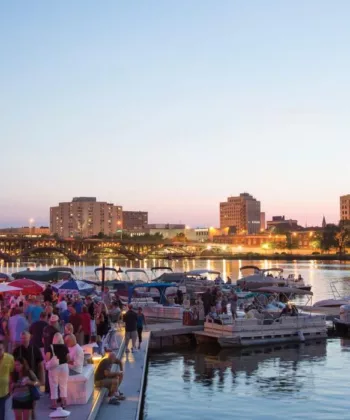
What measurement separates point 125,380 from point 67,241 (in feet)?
561

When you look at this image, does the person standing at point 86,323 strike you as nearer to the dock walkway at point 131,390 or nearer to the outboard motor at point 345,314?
the dock walkway at point 131,390

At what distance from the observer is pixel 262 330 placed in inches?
1179

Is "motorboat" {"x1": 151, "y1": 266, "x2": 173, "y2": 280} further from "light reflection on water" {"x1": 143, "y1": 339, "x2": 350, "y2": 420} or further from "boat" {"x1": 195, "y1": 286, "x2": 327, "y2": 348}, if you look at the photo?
"light reflection on water" {"x1": 143, "y1": 339, "x2": 350, "y2": 420}

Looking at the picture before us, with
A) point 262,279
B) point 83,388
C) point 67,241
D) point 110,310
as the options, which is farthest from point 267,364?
point 67,241

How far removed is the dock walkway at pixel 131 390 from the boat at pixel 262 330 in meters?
5.25

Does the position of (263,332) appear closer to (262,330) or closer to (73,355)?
(262,330)

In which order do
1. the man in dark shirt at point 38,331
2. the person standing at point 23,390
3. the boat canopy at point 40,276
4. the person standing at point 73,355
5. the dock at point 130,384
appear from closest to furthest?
the person standing at point 23,390 < the dock at point 130,384 < the person standing at point 73,355 < the man in dark shirt at point 38,331 < the boat canopy at point 40,276

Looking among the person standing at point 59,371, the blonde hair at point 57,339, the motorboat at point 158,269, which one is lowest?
the motorboat at point 158,269

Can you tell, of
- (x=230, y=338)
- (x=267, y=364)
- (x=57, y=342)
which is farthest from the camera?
(x=230, y=338)

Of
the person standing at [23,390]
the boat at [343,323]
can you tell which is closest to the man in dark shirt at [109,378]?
the person standing at [23,390]

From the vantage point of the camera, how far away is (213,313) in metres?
31.5

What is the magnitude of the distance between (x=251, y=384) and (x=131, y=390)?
6634 mm

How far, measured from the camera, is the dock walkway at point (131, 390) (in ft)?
48.8

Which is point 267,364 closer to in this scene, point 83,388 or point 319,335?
point 319,335
